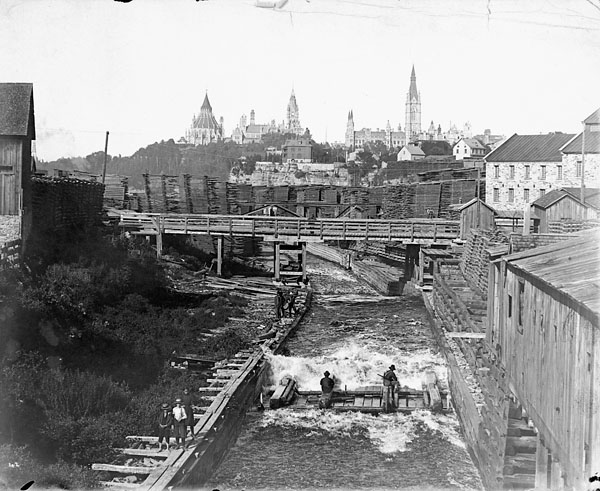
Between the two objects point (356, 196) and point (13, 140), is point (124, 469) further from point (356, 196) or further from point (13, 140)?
point (356, 196)

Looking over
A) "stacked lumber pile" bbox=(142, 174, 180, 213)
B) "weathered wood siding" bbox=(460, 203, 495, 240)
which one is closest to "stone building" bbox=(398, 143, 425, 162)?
"stacked lumber pile" bbox=(142, 174, 180, 213)

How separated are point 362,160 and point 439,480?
5165 inches

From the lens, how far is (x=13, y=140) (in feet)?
71.6

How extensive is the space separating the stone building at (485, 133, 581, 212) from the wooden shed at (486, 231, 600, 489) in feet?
118

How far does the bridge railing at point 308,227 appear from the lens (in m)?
39.2

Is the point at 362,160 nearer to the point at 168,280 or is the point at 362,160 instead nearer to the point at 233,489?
the point at 168,280

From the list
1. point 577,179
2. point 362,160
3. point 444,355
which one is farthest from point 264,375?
point 362,160

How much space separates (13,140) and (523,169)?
1470 inches

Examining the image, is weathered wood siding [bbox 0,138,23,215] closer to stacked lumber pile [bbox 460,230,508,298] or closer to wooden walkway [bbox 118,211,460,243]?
stacked lumber pile [bbox 460,230,508,298]

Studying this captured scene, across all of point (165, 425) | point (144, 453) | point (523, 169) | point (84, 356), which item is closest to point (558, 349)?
point (165, 425)

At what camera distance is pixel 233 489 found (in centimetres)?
1414

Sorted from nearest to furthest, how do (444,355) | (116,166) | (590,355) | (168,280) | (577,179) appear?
(590,355) → (444,355) → (168,280) → (577,179) → (116,166)

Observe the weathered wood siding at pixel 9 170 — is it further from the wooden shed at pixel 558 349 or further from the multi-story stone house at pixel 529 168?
the multi-story stone house at pixel 529 168

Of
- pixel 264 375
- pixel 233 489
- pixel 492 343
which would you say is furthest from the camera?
pixel 264 375
